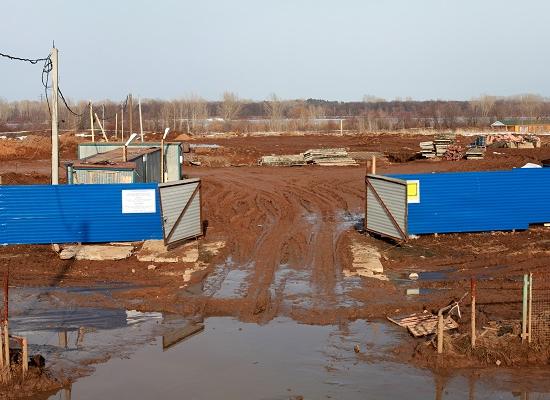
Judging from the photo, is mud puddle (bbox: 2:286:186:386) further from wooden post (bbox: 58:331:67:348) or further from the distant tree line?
the distant tree line

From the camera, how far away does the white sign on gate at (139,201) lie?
21.5m

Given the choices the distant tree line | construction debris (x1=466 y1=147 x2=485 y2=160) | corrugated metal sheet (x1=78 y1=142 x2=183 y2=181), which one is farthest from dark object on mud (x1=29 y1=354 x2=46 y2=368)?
the distant tree line

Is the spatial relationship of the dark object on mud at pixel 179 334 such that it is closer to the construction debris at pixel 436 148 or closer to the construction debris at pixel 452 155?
the construction debris at pixel 452 155

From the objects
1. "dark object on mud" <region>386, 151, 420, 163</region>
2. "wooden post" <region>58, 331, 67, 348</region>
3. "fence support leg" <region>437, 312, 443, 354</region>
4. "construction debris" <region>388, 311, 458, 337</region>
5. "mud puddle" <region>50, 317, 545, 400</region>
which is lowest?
"mud puddle" <region>50, 317, 545, 400</region>

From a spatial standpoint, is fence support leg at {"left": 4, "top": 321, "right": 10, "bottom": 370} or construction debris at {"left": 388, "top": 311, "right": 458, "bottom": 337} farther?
construction debris at {"left": 388, "top": 311, "right": 458, "bottom": 337}

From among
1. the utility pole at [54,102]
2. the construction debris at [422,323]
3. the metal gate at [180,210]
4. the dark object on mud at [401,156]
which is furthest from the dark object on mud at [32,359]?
the dark object on mud at [401,156]

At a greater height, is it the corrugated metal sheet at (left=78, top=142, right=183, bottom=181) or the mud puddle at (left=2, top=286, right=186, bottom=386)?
the corrugated metal sheet at (left=78, top=142, right=183, bottom=181)

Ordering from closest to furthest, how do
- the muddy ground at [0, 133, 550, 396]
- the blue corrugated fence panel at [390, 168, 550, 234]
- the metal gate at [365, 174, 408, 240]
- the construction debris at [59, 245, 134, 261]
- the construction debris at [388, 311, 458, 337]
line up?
the construction debris at [388, 311, 458, 337] → the muddy ground at [0, 133, 550, 396] → the construction debris at [59, 245, 134, 261] → the metal gate at [365, 174, 408, 240] → the blue corrugated fence panel at [390, 168, 550, 234]

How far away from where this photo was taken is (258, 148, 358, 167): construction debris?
46.2 meters

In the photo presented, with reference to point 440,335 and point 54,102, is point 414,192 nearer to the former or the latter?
point 440,335

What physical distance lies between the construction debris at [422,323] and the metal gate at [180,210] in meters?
8.74

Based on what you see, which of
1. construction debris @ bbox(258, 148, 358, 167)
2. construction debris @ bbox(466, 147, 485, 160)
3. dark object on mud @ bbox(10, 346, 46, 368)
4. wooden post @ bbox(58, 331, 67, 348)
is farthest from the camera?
construction debris @ bbox(466, 147, 485, 160)

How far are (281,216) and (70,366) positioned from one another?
1526cm

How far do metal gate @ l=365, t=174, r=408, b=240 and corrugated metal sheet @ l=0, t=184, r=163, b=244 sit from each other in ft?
22.3
